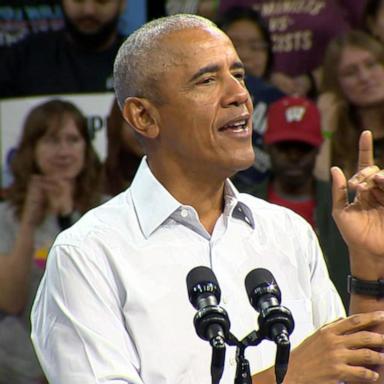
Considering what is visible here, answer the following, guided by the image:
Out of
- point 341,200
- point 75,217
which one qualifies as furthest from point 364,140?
point 75,217

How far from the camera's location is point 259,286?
7.29ft

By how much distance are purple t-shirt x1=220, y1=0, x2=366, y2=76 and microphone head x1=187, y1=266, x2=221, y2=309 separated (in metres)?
3.20

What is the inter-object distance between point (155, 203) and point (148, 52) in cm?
38

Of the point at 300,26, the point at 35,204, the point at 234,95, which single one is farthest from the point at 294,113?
the point at 234,95

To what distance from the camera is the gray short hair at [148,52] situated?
279 centimetres

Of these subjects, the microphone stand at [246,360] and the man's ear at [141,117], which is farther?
the man's ear at [141,117]

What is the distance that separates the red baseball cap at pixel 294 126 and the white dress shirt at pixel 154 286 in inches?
86.7

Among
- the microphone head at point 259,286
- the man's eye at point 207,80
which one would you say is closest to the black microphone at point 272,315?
the microphone head at point 259,286

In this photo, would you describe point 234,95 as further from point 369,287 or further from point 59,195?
point 59,195

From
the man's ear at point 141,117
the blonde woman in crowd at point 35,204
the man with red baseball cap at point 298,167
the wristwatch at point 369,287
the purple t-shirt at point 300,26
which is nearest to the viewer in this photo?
the wristwatch at point 369,287

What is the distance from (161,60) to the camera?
2773mm

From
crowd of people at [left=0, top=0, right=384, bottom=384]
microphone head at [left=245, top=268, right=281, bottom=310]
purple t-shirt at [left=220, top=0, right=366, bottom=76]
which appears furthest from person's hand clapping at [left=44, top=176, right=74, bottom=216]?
microphone head at [left=245, top=268, right=281, bottom=310]

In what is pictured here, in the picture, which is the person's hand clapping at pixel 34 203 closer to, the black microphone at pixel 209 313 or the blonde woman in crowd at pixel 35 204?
the blonde woman in crowd at pixel 35 204

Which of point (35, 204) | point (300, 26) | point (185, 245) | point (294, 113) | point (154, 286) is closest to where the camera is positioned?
point (154, 286)
